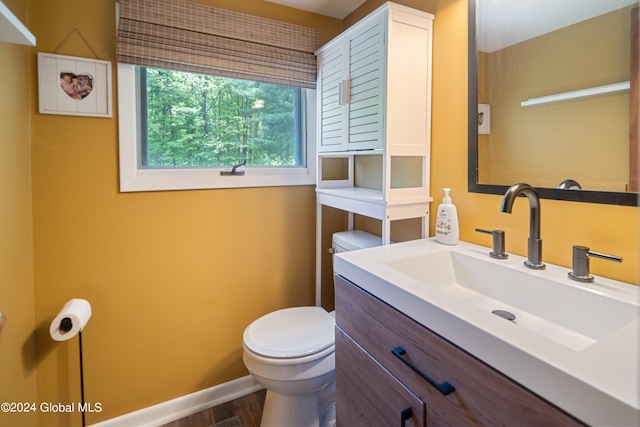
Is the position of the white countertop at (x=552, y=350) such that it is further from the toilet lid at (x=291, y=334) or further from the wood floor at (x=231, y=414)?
the wood floor at (x=231, y=414)

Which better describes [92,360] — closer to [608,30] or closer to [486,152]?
[486,152]

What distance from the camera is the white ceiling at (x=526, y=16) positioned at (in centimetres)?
90

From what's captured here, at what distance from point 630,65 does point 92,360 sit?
2221 mm

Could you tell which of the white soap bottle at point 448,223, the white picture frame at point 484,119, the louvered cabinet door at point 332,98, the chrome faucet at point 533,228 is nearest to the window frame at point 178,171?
the louvered cabinet door at point 332,98

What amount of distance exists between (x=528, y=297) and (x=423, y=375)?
0.43 meters

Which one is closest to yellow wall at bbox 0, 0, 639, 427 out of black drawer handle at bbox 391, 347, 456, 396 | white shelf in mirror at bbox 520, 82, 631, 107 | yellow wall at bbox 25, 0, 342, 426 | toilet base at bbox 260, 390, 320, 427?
yellow wall at bbox 25, 0, 342, 426

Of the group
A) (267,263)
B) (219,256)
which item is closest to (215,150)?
(219,256)

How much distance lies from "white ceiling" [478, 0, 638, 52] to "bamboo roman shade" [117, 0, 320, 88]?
94cm

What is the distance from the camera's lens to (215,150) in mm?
1772

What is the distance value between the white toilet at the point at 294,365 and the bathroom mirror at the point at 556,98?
762mm

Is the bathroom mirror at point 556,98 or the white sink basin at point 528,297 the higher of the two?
the bathroom mirror at point 556,98

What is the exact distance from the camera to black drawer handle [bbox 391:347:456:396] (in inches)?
26.9

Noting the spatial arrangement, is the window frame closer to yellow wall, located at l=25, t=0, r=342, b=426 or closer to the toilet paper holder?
yellow wall, located at l=25, t=0, r=342, b=426

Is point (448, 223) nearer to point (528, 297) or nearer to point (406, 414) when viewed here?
point (528, 297)
